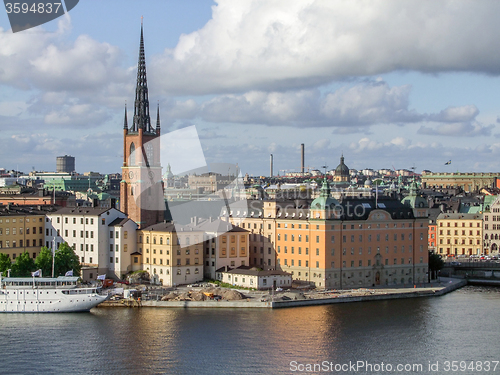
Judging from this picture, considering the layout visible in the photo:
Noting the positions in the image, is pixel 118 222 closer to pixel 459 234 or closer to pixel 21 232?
pixel 21 232

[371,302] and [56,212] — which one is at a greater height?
[56,212]

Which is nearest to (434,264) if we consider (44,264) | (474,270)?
(474,270)

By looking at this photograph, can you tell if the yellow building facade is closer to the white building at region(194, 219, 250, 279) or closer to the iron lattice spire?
the iron lattice spire

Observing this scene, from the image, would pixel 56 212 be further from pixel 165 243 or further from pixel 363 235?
pixel 363 235

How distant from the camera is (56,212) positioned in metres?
88.9

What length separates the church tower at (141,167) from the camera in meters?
90.3

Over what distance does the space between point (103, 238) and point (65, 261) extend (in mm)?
5843

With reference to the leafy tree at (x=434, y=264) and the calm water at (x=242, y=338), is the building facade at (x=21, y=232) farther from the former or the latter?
the leafy tree at (x=434, y=264)

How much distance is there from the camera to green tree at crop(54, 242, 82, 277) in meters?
80.4

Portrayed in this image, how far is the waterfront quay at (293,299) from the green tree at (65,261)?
7.05 metres

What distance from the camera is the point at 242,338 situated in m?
61.9

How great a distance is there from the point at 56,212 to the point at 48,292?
679 inches

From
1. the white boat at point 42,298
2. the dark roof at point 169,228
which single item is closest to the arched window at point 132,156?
the dark roof at point 169,228

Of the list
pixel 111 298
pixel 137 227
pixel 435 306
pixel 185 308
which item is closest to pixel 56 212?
pixel 137 227
